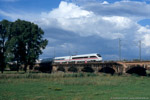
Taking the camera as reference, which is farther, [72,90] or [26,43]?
[26,43]

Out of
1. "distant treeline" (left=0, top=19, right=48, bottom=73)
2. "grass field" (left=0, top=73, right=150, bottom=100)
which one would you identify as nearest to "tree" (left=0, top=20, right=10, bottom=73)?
"distant treeline" (left=0, top=19, right=48, bottom=73)

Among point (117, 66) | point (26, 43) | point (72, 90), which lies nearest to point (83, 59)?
point (117, 66)

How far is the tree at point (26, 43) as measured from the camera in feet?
219

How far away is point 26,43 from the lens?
68.5 m

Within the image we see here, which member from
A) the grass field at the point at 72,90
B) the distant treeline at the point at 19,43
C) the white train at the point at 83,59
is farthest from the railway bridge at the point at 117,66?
the grass field at the point at 72,90

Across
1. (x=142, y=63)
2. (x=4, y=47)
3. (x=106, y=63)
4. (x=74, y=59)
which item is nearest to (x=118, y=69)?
(x=106, y=63)

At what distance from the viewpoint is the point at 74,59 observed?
88562 millimetres

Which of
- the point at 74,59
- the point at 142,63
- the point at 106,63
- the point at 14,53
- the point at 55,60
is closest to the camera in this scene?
the point at 142,63

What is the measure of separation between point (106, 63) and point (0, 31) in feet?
118

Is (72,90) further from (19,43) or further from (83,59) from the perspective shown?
(83,59)

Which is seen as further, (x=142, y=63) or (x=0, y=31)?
(x=0, y=31)

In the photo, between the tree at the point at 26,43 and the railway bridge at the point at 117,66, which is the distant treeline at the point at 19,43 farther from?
the railway bridge at the point at 117,66

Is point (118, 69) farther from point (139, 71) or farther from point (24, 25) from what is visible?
point (24, 25)

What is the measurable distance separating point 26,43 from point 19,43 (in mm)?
2336
